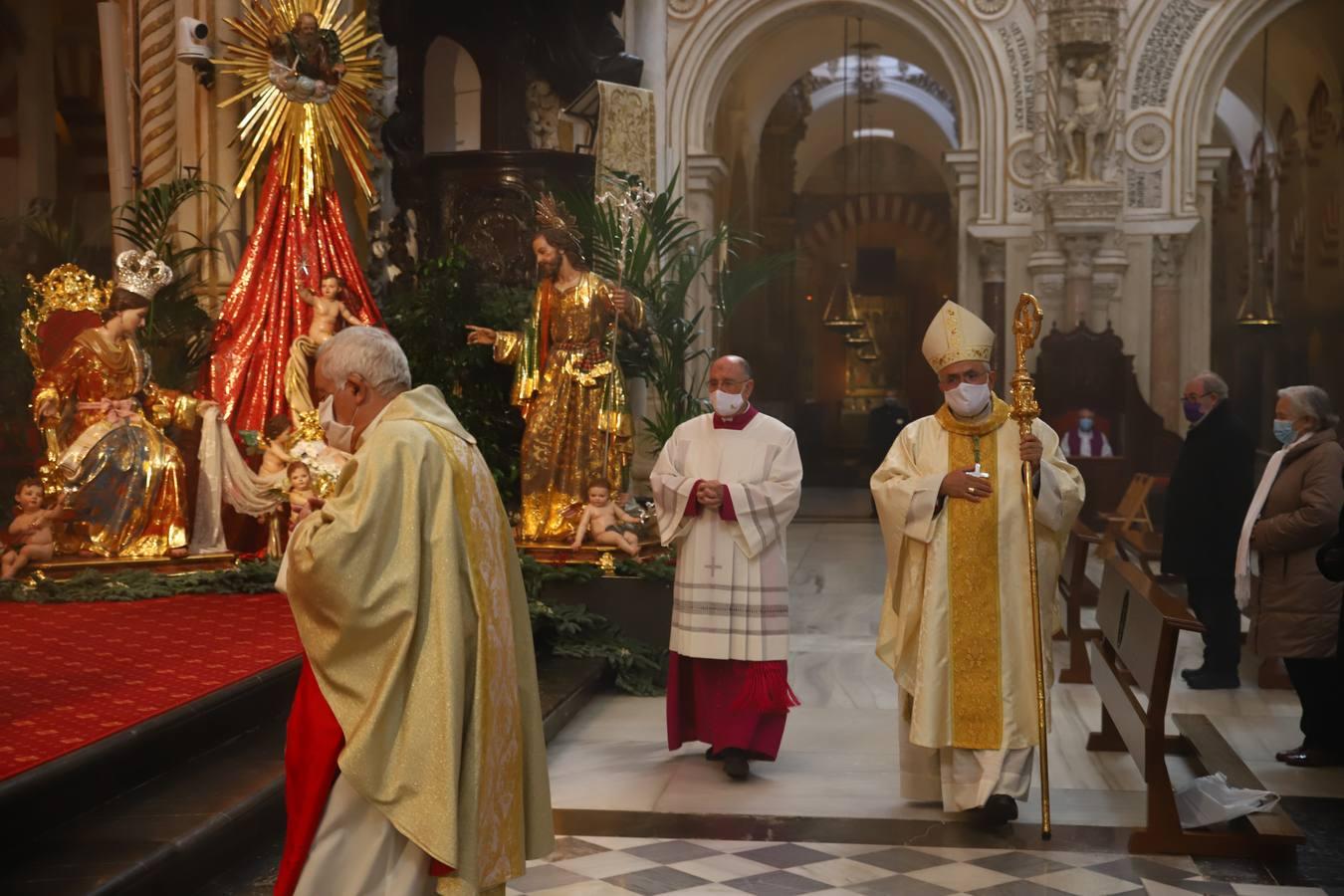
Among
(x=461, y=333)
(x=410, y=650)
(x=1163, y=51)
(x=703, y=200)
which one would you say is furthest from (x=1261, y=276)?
(x=410, y=650)

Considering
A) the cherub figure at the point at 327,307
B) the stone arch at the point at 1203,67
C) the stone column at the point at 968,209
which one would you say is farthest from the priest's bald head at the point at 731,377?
the stone arch at the point at 1203,67

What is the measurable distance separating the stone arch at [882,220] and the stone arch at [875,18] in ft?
28.6

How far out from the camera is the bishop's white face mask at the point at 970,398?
584 cm

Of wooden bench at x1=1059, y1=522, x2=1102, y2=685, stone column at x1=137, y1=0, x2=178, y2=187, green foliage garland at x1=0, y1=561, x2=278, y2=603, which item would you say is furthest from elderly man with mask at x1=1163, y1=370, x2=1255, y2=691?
stone column at x1=137, y1=0, x2=178, y2=187

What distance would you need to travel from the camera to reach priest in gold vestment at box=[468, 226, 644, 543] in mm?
9000

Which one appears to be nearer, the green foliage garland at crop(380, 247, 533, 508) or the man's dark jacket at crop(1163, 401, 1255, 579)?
the man's dark jacket at crop(1163, 401, 1255, 579)

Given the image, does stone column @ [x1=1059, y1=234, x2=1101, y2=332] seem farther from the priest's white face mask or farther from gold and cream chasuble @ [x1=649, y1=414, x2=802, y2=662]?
the priest's white face mask

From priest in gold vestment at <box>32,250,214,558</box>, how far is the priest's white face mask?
4305 mm

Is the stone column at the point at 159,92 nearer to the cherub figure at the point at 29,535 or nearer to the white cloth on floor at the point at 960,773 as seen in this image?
the cherub figure at the point at 29,535

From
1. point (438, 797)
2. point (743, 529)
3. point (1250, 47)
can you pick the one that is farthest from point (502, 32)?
point (1250, 47)

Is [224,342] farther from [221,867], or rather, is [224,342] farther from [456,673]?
[456,673]

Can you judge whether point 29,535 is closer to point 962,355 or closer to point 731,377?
point 731,377

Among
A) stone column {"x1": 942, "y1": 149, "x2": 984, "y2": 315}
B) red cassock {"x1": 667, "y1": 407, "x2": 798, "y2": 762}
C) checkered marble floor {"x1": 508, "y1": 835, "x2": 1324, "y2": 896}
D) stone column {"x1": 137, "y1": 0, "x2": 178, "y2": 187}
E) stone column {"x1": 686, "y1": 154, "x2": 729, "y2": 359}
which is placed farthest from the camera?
stone column {"x1": 686, "y1": 154, "x2": 729, "y2": 359}

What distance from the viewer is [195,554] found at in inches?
319
